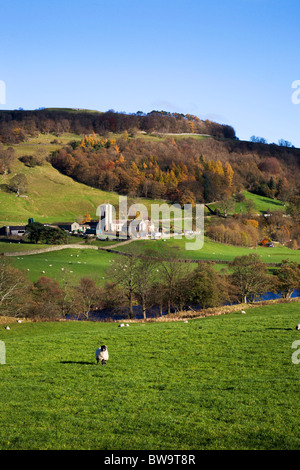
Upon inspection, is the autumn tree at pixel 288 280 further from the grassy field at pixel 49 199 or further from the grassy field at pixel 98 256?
the grassy field at pixel 49 199

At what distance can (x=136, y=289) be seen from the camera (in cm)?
5594

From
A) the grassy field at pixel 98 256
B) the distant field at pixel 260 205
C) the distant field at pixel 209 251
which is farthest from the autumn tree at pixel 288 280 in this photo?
the distant field at pixel 260 205

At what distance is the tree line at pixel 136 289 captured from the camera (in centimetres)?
4840

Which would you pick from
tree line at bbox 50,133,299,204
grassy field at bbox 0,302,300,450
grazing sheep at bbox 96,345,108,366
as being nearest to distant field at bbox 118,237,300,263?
tree line at bbox 50,133,299,204

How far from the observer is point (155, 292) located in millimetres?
53781

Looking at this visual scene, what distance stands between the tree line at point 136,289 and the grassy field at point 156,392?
25742 mm

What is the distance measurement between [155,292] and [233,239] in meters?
64.0

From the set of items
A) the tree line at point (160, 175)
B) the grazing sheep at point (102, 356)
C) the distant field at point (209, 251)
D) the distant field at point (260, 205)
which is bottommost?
the distant field at point (209, 251)

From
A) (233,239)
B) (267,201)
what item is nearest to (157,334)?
(233,239)

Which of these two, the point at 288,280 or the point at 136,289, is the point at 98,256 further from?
the point at 288,280

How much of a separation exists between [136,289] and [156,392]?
4193 centimetres

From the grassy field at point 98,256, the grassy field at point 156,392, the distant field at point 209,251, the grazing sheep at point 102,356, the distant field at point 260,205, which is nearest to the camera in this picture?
the grassy field at point 156,392

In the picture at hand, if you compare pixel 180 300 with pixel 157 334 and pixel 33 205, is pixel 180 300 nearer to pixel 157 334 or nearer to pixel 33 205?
pixel 157 334

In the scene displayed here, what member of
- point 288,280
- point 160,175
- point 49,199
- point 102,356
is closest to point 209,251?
point 288,280
